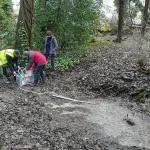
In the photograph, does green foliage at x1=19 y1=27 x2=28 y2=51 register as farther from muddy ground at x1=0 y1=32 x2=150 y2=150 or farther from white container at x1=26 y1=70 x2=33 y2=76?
white container at x1=26 y1=70 x2=33 y2=76

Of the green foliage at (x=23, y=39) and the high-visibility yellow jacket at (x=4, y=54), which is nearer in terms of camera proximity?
the high-visibility yellow jacket at (x=4, y=54)

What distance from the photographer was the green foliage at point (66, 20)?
14.2 m

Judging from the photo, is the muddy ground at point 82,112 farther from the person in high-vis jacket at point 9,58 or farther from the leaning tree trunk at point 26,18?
the leaning tree trunk at point 26,18

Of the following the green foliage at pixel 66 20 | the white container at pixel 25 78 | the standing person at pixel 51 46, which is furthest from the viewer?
the green foliage at pixel 66 20

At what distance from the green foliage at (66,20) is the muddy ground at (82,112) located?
9.86 ft

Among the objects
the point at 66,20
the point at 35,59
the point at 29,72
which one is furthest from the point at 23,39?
the point at 66,20

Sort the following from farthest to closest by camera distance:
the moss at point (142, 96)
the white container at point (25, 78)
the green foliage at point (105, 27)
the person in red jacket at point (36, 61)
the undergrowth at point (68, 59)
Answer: the green foliage at point (105, 27)
the undergrowth at point (68, 59)
the white container at point (25, 78)
the person in red jacket at point (36, 61)
the moss at point (142, 96)

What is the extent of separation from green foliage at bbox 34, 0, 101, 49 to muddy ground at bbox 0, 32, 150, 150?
118 inches

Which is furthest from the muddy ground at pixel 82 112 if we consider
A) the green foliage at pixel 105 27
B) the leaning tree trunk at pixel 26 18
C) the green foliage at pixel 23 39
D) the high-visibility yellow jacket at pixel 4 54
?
the green foliage at pixel 105 27

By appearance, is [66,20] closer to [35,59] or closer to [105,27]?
[35,59]

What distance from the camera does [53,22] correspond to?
14555 millimetres

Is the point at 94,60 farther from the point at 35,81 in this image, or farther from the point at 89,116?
the point at 89,116

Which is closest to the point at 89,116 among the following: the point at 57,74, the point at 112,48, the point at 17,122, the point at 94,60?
the point at 17,122

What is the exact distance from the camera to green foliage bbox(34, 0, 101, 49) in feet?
46.6
